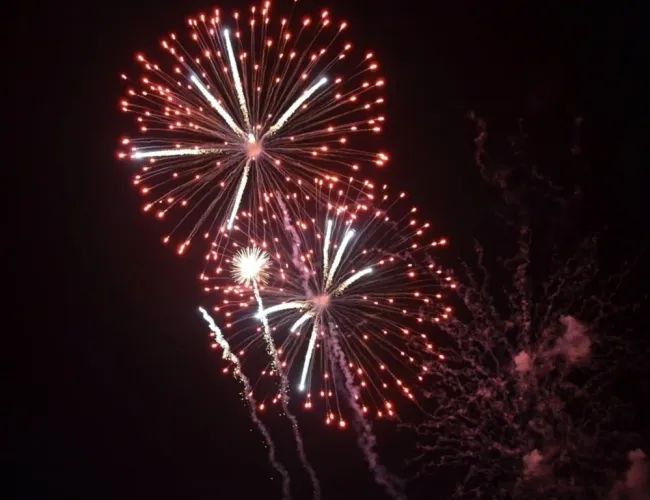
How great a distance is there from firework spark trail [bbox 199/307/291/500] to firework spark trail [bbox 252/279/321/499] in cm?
51

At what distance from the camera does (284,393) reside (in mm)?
10312

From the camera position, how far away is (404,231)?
9.30m

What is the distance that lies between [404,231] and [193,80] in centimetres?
371

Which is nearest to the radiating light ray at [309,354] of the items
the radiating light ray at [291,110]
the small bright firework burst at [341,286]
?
the small bright firework burst at [341,286]

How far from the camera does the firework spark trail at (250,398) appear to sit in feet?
32.6

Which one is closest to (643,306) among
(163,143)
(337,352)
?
(337,352)

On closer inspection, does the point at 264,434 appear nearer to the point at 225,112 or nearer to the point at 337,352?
the point at 337,352

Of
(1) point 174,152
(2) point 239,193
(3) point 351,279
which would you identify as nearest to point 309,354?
(3) point 351,279

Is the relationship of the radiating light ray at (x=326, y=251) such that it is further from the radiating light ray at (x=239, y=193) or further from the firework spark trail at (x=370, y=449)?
the firework spark trail at (x=370, y=449)

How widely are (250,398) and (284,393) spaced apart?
2.48ft

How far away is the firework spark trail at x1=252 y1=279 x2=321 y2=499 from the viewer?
919 cm

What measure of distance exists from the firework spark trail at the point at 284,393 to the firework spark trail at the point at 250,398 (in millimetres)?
508

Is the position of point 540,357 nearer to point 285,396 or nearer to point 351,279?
point 351,279

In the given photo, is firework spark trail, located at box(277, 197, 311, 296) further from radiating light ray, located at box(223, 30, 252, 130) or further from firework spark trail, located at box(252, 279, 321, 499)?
radiating light ray, located at box(223, 30, 252, 130)
